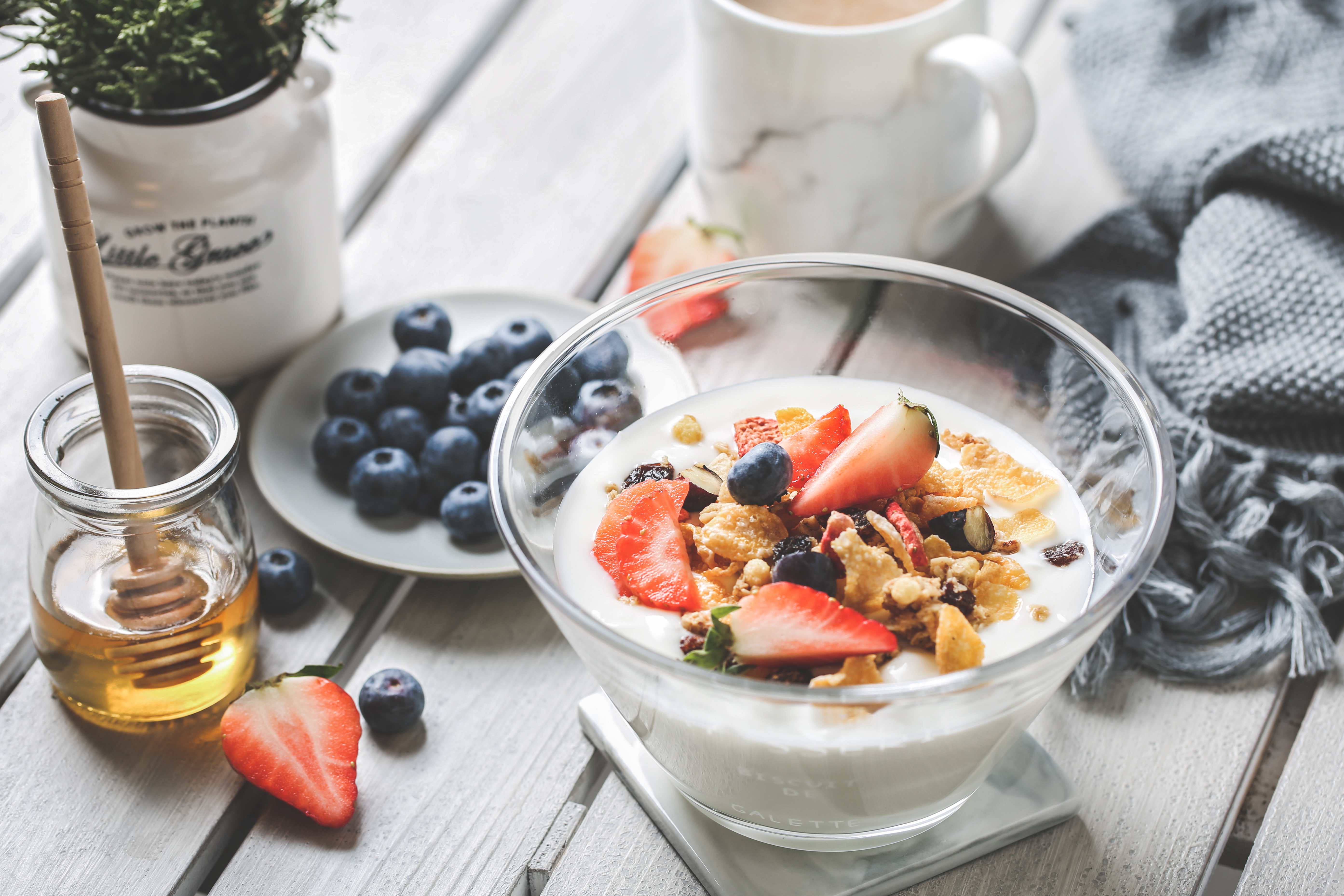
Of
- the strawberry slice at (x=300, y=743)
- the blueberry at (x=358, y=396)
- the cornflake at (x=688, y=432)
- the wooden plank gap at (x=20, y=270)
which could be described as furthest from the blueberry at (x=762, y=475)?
the wooden plank gap at (x=20, y=270)

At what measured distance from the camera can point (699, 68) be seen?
131 centimetres

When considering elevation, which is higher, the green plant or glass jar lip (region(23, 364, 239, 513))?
the green plant

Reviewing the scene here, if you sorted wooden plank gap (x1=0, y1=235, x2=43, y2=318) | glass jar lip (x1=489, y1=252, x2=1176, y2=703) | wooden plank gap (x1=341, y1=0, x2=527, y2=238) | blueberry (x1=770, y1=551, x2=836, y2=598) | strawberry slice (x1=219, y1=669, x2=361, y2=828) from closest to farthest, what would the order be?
glass jar lip (x1=489, y1=252, x2=1176, y2=703) < blueberry (x1=770, y1=551, x2=836, y2=598) < strawberry slice (x1=219, y1=669, x2=361, y2=828) < wooden plank gap (x1=0, y1=235, x2=43, y2=318) < wooden plank gap (x1=341, y1=0, x2=527, y2=238)

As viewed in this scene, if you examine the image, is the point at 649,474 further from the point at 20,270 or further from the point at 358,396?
the point at 20,270

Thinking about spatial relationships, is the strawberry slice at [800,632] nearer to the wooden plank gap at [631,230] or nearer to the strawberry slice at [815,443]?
the strawberry slice at [815,443]

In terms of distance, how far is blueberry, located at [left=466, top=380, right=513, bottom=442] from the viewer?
3.94 feet

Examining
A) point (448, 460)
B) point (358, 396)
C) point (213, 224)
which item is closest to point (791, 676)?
point (448, 460)

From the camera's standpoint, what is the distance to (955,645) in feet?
2.58

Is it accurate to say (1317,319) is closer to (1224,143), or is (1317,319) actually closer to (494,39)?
(1224,143)

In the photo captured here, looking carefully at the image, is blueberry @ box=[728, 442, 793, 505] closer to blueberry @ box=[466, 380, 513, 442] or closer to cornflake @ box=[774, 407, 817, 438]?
cornflake @ box=[774, 407, 817, 438]

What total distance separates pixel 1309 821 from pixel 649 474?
1.84 feet

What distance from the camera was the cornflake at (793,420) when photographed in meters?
0.99

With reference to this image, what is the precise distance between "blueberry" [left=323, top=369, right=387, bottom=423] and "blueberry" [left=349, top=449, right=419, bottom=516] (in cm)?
8

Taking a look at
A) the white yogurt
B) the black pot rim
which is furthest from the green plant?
the white yogurt
